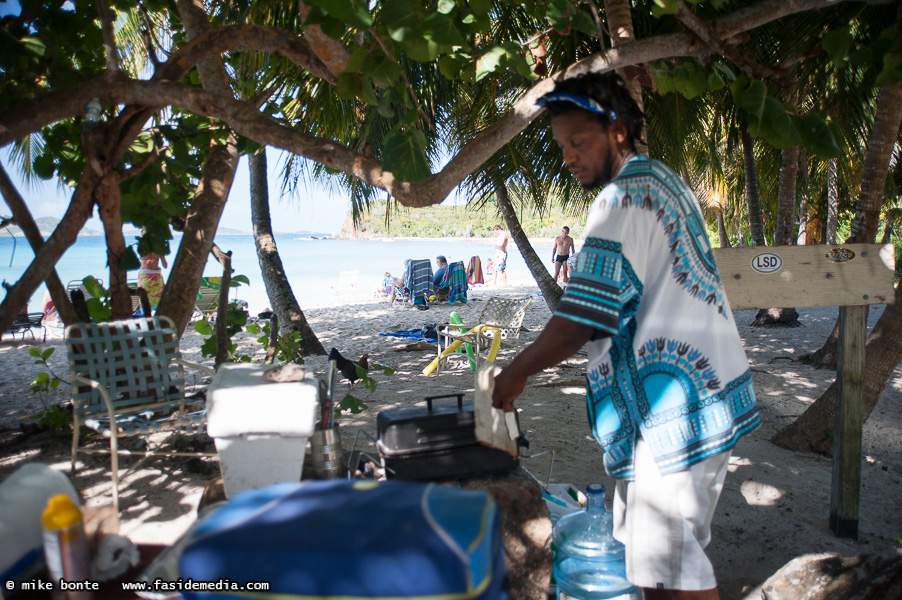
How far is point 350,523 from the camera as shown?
3.05ft

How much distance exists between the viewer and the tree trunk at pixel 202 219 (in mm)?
4703

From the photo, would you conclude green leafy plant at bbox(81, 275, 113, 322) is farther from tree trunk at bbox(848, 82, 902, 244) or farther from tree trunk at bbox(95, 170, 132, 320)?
tree trunk at bbox(848, 82, 902, 244)

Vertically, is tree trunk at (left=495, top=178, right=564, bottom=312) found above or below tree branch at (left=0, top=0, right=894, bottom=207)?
below

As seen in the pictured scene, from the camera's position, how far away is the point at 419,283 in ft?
46.3

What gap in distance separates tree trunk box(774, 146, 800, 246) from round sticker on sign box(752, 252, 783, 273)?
585 centimetres

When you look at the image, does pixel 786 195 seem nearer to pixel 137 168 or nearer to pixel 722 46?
pixel 722 46

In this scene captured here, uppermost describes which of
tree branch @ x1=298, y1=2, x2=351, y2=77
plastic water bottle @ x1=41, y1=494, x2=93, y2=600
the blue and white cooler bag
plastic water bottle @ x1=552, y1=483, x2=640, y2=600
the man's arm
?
tree branch @ x1=298, y1=2, x2=351, y2=77

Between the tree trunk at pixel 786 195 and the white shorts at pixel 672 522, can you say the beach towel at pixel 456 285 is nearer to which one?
the tree trunk at pixel 786 195

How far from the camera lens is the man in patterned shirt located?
1.45 meters

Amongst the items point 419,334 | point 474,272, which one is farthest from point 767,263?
point 474,272

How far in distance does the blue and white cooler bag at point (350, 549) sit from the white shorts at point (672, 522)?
594 millimetres

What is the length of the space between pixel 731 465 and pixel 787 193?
529 centimetres

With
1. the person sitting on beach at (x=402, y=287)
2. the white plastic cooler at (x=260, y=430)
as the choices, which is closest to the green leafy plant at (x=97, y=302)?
the white plastic cooler at (x=260, y=430)

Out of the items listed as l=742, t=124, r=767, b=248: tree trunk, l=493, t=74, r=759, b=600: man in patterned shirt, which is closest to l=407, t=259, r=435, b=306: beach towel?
l=742, t=124, r=767, b=248: tree trunk
